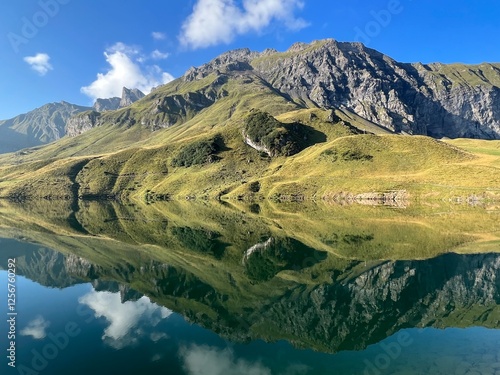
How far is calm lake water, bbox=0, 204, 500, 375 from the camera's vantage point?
22875 millimetres

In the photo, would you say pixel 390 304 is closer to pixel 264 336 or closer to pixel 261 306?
pixel 261 306

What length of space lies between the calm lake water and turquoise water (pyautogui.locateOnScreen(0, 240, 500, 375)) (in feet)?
0.42

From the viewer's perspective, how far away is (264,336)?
2678 centimetres

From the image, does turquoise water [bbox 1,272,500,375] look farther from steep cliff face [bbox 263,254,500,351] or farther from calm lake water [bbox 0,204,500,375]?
steep cliff face [bbox 263,254,500,351]

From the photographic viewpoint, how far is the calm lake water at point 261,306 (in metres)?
22.9

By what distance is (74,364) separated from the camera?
2250 cm

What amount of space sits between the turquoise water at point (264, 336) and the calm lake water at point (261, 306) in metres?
0.13

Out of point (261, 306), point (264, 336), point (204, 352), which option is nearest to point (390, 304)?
point (261, 306)

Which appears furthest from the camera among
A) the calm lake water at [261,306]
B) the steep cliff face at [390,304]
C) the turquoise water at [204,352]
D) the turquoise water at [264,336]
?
the steep cliff face at [390,304]

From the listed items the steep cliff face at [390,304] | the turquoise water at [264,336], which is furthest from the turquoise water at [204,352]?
the steep cliff face at [390,304]

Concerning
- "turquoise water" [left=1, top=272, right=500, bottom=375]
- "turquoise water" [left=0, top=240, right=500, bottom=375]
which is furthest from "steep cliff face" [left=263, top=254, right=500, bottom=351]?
"turquoise water" [left=1, top=272, right=500, bottom=375]

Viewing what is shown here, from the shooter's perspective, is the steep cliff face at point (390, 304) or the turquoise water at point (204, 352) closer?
the turquoise water at point (204, 352)

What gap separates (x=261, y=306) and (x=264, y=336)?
7.16 meters

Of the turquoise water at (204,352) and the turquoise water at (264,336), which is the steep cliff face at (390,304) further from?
the turquoise water at (204,352)
